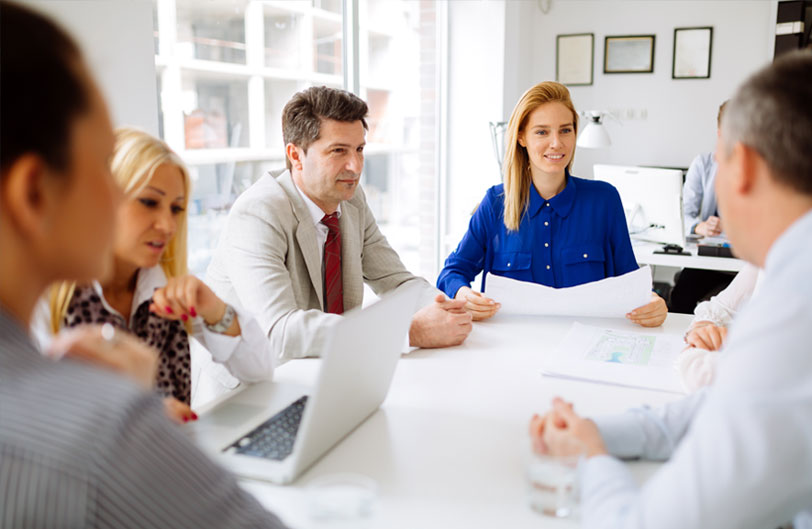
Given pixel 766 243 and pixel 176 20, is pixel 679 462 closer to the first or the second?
pixel 766 243

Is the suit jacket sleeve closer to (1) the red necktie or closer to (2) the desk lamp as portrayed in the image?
(1) the red necktie

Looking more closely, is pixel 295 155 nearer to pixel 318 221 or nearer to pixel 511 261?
pixel 318 221

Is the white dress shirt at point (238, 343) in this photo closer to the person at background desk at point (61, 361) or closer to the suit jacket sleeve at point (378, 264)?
the person at background desk at point (61, 361)

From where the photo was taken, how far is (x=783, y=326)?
2.36 ft

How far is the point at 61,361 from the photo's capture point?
23.8 inches

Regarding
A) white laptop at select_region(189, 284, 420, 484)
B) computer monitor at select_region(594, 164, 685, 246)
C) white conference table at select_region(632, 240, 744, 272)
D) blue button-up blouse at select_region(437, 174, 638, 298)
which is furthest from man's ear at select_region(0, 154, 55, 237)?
computer monitor at select_region(594, 164, 685, 246)

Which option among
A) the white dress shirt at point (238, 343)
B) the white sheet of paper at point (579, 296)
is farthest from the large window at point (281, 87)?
the white sheet of paper at point (579, 296)

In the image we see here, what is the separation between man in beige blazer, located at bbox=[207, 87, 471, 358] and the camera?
166 cm

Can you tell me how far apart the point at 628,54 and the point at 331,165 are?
423 cm

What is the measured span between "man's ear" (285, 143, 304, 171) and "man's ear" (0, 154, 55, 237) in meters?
1.52

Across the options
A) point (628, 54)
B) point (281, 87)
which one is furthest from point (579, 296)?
point (628, 54)

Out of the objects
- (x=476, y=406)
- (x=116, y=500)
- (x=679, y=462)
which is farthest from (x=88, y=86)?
(x=476, y=406)

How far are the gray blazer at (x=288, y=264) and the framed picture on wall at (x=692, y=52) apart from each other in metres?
4.02

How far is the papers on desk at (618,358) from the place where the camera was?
1.41 metres
